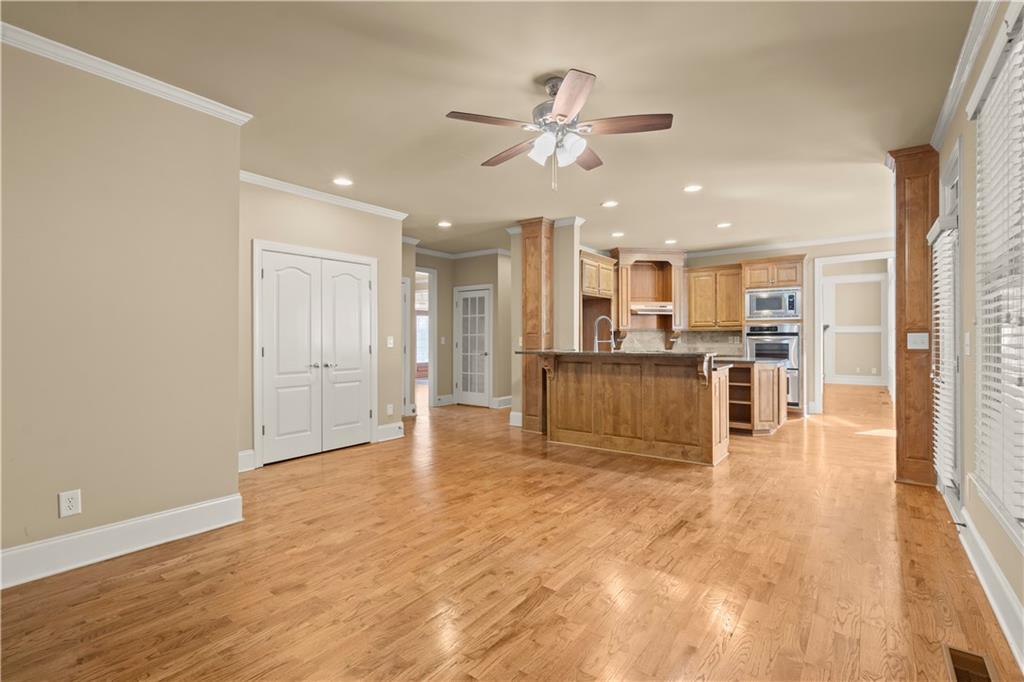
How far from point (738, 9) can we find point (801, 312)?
626cm

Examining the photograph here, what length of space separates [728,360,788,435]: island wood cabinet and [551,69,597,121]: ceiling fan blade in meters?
4.15

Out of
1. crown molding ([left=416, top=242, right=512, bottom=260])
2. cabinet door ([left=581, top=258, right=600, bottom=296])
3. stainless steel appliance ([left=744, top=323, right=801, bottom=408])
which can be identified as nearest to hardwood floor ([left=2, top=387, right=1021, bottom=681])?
stainless steel appliance ([left=744, top=323, right=801, bottom=408])

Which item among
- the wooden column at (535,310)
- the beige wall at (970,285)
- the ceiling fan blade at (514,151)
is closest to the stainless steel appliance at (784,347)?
the wooden column at (535,310)

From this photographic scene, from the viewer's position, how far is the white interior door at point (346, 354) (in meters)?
5.23

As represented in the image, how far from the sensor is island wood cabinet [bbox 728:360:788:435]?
19.9 feet

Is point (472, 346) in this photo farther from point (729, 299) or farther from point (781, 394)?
point (781, 394)

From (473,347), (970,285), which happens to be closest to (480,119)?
(970,285)

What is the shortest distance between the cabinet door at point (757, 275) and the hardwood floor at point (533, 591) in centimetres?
440

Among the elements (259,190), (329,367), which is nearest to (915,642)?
(329,367)

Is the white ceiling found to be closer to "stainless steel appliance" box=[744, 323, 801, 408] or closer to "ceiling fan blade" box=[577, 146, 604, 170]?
"ceiling fan blade" box=[577, 146, 604, 170]

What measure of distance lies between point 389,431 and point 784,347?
5.89 metres

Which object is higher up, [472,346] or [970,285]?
[970,285]

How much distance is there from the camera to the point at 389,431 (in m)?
5.86

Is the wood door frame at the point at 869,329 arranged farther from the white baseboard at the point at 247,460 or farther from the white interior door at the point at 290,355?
the white baseboard at the point at 247,460
